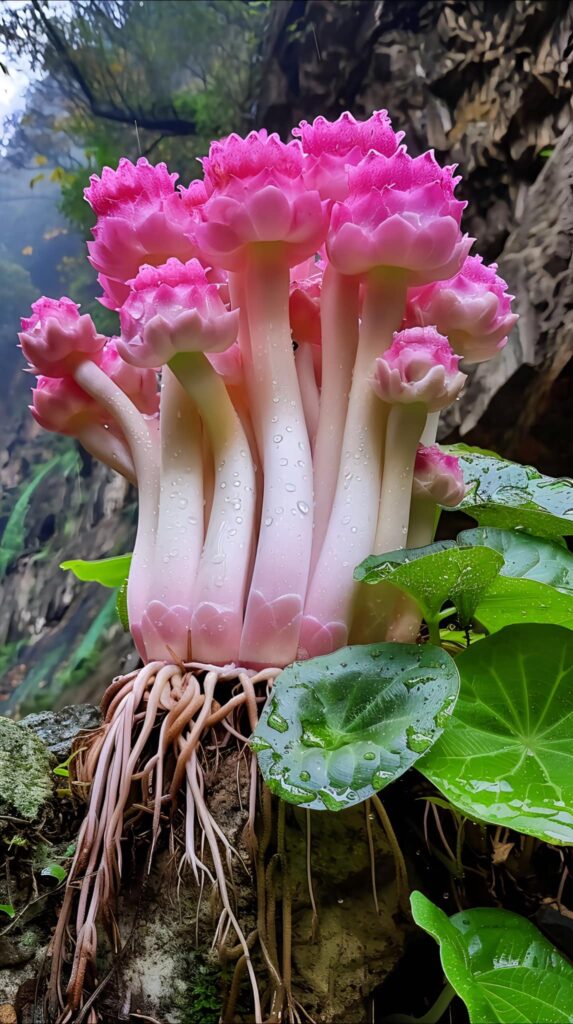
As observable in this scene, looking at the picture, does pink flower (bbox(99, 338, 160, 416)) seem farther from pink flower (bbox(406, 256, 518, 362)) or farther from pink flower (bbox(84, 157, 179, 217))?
pink flower (bbox(406, 256, 518, 362))

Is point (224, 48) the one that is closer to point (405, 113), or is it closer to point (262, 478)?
point (405, 113)

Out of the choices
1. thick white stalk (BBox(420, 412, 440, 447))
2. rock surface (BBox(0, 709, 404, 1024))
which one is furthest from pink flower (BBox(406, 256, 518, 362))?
rock surface (BBox(0, 709, 404, 1024))

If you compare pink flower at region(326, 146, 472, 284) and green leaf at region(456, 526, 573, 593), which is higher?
pink flower at region(326, 146, 472, 284)

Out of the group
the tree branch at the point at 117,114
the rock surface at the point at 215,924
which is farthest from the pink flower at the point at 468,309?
the tree branch at the point at 117,114

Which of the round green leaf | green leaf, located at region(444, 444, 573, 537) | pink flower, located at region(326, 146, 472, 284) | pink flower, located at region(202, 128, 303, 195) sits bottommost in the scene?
the round green leaf

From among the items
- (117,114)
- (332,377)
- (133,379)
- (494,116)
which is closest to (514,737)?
(332,377)

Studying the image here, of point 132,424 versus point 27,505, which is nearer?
point 132,424

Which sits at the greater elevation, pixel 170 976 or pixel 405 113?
pixel 405 113

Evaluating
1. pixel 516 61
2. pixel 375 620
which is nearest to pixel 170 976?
pixel 375 620
